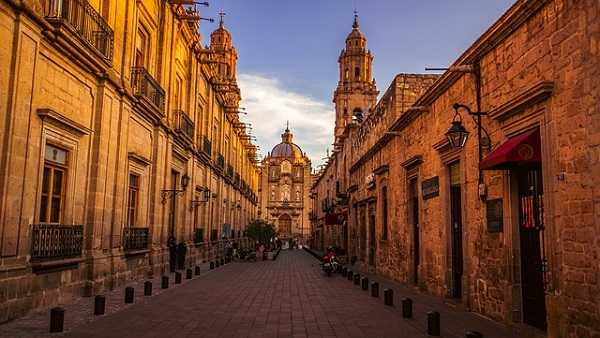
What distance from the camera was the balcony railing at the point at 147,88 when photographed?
1479 centimetres

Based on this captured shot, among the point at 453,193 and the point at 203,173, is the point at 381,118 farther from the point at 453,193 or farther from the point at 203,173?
the point at 203,173

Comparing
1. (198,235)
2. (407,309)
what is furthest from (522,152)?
(198,235)

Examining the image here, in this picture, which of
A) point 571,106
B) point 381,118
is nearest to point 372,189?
point 381,118

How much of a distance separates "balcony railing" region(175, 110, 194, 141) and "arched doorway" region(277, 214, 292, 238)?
6701cm

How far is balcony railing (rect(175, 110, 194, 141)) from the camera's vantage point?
20.3 m

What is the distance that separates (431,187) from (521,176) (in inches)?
191

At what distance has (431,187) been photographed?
1358cm

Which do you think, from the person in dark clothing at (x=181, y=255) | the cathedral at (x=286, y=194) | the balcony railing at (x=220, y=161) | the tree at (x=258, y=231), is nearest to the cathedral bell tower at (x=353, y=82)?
the tree at (x=258, y=231)

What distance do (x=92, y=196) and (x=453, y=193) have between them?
9333 millimetres

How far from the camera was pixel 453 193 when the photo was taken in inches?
492

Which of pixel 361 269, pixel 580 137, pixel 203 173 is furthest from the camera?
pixel 203 173

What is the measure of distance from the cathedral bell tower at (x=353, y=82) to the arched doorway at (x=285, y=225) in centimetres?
3804

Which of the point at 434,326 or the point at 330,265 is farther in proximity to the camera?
the point at 330,265

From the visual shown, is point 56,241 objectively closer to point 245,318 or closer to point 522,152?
point 245,318
